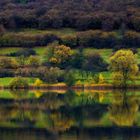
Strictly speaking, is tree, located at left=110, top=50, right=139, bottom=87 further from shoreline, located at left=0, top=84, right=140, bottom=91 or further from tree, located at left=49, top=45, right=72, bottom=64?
tree, located at left=49, top=45, right=72, bottom=64

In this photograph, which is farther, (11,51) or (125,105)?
(11,51)

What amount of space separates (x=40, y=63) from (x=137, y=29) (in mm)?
33899

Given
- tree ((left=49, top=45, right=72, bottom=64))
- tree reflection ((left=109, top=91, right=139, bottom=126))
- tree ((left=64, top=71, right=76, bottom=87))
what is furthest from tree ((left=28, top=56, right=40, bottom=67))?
tree reflection ((left=109, top=91, right=139, bottom=126))

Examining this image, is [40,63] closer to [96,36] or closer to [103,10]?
[96,36]

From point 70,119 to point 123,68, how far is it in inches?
1920

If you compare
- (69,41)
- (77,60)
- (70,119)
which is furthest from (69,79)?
(70,119)

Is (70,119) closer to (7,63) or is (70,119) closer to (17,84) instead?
(17,84)

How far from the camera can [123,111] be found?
62.3 m

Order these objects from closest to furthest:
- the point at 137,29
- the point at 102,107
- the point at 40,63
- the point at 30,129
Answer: the point at 30,129 → the point at 102,107 → the point at 40,63 → the point at 137,29

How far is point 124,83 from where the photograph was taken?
10469 cm

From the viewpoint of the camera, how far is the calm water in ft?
155

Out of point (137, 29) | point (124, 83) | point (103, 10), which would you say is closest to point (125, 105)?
point (124, 83)

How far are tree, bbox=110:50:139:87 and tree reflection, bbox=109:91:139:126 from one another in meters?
26.0

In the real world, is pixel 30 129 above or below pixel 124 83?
above
